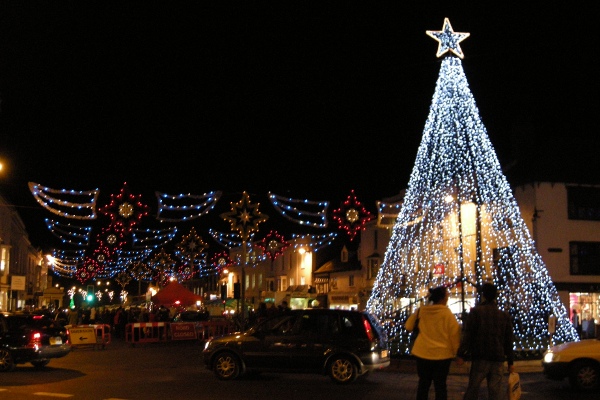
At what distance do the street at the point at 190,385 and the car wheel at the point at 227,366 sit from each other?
27cm

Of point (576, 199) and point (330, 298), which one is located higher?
point (576, 199)

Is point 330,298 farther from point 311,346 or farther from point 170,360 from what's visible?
point 311,346

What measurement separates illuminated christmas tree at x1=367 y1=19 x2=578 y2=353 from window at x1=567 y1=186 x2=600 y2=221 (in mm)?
9176

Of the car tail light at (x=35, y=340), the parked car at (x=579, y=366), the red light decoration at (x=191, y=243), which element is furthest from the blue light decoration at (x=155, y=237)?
the parked car at (x=579, y=366)

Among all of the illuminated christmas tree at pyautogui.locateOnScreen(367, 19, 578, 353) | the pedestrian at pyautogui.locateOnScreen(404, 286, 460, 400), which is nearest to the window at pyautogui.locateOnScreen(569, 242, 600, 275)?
the illuminated christmas tree at pyautogui.locateOnScreen(367, 19, 578, 353)

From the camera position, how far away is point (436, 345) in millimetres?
8500

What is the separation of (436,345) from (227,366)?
868 centimetres

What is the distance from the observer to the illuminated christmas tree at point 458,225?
77.2ft

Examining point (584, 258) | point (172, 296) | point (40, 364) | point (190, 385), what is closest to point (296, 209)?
point (172, 296)

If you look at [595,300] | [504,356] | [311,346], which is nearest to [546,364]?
[311,346]

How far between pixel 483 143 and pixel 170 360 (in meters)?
12.1

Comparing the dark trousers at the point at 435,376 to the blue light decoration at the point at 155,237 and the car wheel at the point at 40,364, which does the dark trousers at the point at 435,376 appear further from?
the blue light decoration at the point at 155,237

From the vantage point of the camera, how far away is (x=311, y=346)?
52.2 ft

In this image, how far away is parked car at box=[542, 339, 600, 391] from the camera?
14680mm
